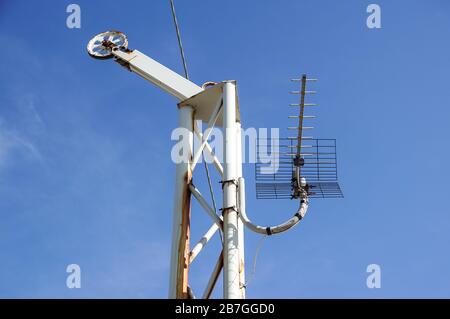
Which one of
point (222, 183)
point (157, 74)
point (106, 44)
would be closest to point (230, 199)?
point (222, 183)

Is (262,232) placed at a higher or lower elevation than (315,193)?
lower

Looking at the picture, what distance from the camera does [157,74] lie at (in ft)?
50.3

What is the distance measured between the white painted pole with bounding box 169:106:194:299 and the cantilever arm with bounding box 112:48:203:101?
22.9 inches

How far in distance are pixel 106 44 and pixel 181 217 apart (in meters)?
5.55

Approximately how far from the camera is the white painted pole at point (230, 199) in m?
11.9

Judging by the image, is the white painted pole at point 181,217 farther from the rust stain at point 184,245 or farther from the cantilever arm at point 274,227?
the cantilever arm at point 274,227

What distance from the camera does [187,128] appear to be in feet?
46.4

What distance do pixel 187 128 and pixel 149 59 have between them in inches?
103

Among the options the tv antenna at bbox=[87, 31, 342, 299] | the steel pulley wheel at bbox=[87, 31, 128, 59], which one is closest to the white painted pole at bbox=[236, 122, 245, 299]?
the tv antenna at bbox=[87, 31, 342, 299]

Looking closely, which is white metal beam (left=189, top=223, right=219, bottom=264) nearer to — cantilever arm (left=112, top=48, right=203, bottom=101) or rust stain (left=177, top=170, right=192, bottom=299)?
rust stain (left=177, top=170, right=192, bottom=299)
